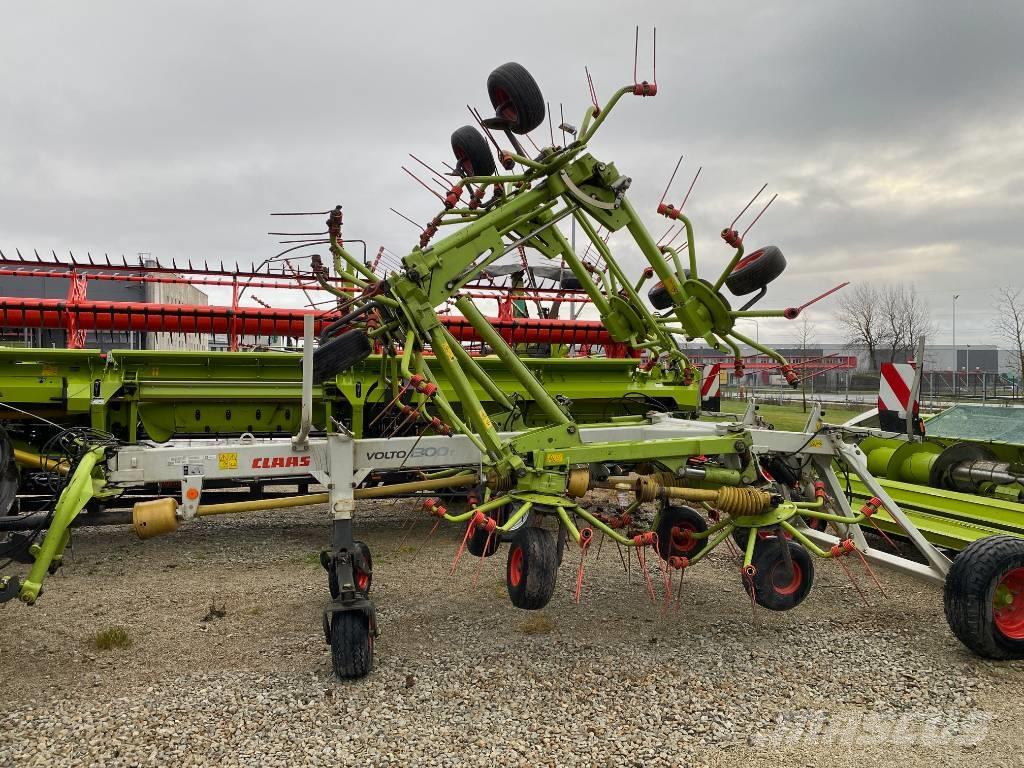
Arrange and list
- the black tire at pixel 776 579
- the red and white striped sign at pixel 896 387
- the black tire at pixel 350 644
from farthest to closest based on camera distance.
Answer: the red and white striped sign at pixel 896 387 → the black tire at pixel 776 579 → the black tire at pixel 350 644

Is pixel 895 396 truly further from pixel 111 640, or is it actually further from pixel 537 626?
pixel 111 640

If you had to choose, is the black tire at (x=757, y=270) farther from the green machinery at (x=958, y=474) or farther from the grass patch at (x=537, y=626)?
the grass patch at (x=537, y=626)

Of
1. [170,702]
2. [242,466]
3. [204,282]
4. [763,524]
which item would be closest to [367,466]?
[242,466]

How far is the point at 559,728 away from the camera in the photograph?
11.0 feet

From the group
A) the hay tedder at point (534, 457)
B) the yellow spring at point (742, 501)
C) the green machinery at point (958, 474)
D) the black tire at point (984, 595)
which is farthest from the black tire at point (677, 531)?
the black tire at point (984, 595)

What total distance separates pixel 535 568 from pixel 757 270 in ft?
7.89

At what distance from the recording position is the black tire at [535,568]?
3.91 metres

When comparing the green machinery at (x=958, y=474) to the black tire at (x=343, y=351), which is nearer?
the black tire at (x=343, y=351)

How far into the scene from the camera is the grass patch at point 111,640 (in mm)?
4203

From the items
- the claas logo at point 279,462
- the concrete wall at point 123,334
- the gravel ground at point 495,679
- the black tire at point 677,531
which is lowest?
the gravel ground at point 495,679

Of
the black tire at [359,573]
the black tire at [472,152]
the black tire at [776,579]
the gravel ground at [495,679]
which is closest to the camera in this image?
the gravel ground at [495,679]

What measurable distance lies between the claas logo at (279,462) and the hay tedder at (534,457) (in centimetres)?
1

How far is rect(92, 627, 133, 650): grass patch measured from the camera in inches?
165

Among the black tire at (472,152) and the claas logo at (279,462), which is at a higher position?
the black tire at (472,152)
